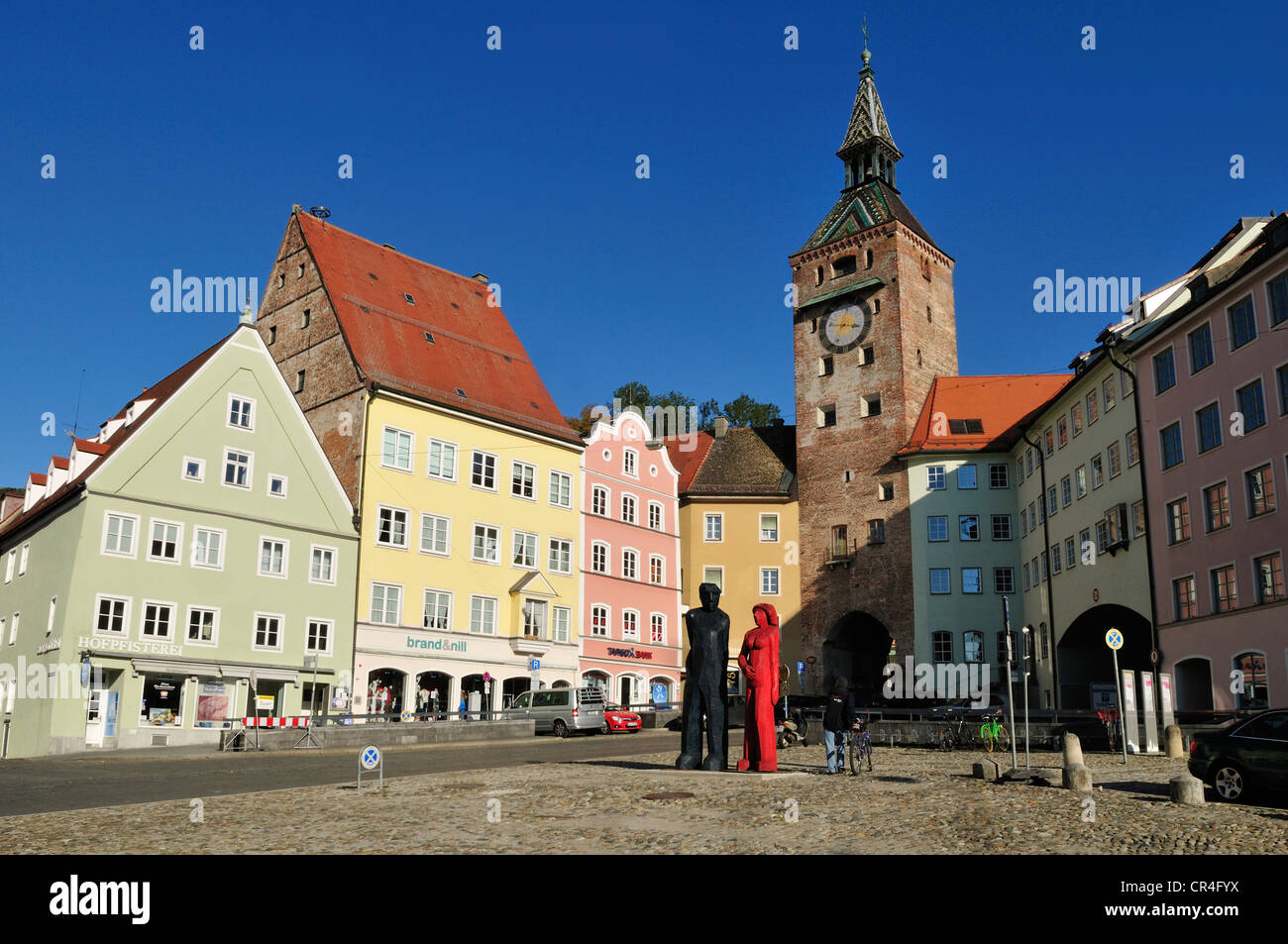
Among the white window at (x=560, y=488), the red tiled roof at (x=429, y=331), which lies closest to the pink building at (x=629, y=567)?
the white window at (x=560, y=488)

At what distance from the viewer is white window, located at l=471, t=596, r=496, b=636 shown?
51031 millimetres

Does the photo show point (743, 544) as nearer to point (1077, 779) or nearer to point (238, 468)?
point (238, 468)

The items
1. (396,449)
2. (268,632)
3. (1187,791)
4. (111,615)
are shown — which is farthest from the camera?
(396,449)

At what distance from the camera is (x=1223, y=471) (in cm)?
3784

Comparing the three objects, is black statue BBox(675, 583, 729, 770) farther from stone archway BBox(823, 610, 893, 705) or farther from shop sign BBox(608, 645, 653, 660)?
stone archway BBox(823, 610, 893, 705)

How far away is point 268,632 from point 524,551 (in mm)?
13795

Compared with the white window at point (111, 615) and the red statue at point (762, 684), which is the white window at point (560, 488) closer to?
the white window at point (111, 615)

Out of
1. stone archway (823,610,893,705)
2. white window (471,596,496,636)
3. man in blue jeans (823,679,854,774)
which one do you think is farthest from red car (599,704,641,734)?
stone archway (823,610,893,705)

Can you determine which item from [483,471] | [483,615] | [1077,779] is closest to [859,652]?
[483,615]

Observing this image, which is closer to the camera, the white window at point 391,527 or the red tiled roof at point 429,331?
the white window at point 391,527

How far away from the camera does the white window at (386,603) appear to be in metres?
47.2

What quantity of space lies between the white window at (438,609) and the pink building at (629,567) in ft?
26.9
